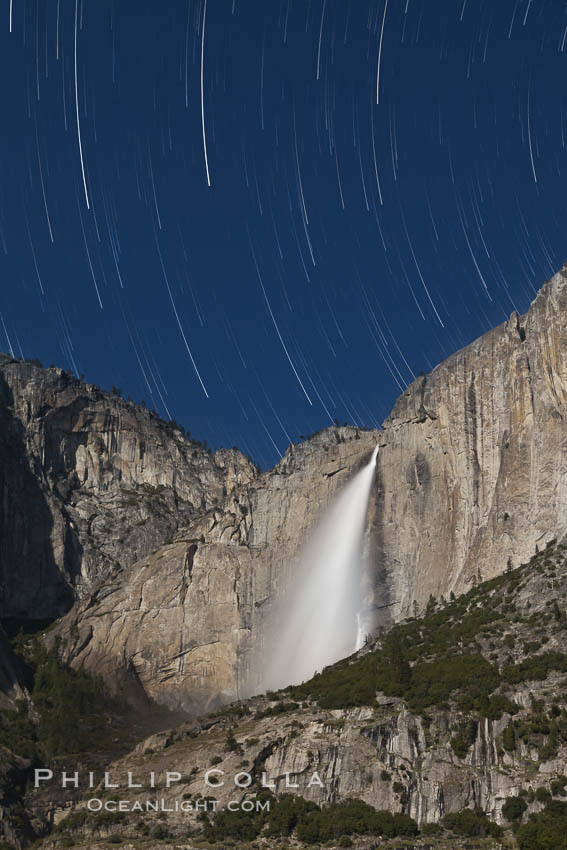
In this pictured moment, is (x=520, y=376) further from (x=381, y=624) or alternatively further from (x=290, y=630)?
(x=290, y=630)

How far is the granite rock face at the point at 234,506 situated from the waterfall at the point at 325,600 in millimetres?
1969

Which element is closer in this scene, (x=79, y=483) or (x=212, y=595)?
(x=212, y=595)

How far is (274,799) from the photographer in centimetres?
8012

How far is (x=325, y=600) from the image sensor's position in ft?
422

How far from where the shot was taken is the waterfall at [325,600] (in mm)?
123500

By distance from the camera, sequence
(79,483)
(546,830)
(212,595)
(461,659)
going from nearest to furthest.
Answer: (546,830)
(461,659)
(212,595)
(79,483)

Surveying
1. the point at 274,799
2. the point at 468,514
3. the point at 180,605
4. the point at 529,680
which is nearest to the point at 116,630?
the point at 180,605

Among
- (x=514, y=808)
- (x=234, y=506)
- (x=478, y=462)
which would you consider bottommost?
(x=514, y=808)

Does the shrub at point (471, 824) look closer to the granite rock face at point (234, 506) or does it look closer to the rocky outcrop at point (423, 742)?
the rocky outcrop at point (423, 742)

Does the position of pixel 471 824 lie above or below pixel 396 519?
below

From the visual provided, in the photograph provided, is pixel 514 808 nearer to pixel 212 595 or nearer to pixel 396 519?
pixel 396 519

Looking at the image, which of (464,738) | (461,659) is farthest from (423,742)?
(461,659)

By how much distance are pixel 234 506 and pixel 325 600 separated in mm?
22339

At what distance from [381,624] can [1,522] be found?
214ft
